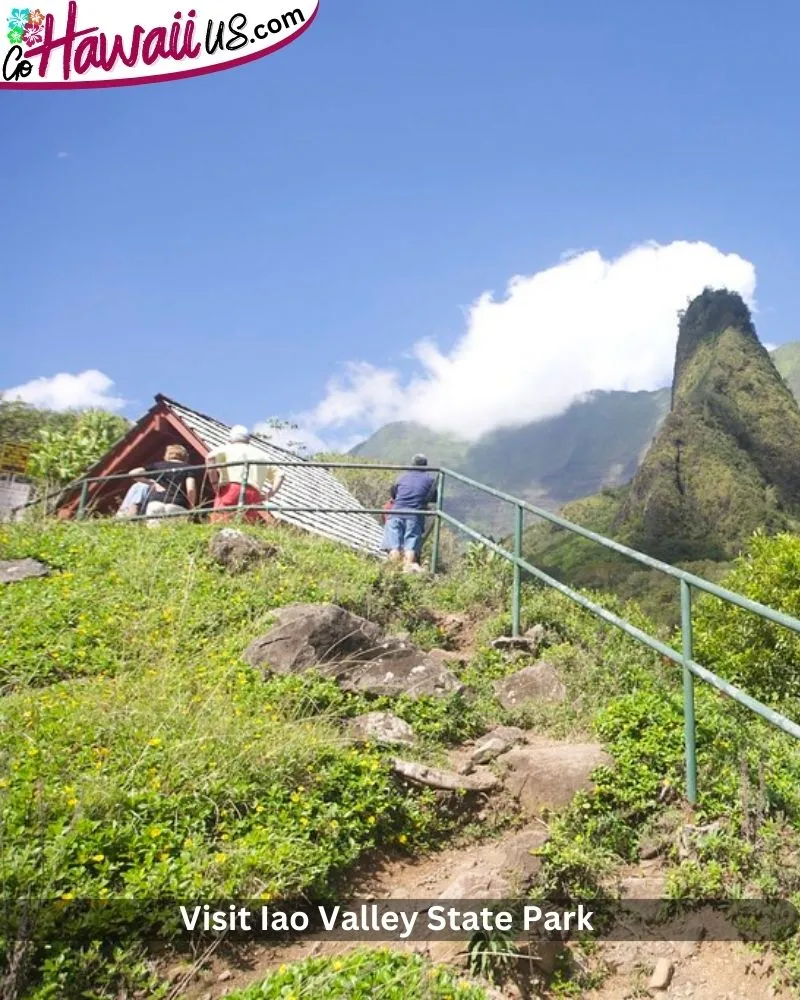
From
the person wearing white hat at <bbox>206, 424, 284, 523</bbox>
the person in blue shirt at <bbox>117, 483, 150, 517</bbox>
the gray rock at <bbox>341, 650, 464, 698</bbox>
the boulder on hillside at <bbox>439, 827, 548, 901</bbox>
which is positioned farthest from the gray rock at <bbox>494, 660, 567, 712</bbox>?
the person in blue shirt at <bbox>117, 483, 150, 517</bbox>

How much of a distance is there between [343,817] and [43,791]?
56.8 inches

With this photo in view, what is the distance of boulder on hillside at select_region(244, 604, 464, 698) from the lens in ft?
18.0

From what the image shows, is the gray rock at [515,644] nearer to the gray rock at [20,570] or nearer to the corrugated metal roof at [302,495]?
the gray rock at [20,570]

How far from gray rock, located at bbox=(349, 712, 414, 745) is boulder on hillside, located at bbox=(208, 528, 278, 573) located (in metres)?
3.06

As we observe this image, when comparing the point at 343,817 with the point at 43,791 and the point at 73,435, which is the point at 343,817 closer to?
the point at 43,791

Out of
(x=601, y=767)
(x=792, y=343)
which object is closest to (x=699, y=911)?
(x=601, y=767)

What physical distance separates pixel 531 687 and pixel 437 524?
11.1 ft

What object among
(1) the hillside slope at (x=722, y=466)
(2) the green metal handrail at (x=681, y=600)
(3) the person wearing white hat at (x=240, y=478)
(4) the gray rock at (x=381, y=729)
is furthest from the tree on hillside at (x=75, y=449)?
(1) the hillside slope at (x=722, y=466)

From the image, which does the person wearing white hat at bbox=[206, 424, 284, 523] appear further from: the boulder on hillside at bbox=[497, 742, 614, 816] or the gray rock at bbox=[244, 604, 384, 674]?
the boulder on hillside at bbox=[497, 742, 614, 816]

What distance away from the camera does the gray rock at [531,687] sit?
559cm

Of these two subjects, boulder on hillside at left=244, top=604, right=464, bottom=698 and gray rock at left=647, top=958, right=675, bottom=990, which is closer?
gray rock at left=647, top=958, right=675, bottom=990

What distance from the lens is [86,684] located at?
515 centimetres

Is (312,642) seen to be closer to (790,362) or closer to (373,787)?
(373,787)

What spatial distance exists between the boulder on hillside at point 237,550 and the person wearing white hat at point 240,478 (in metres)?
2.54
